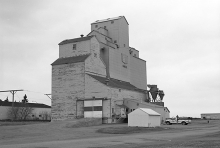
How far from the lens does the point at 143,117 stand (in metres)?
44.8

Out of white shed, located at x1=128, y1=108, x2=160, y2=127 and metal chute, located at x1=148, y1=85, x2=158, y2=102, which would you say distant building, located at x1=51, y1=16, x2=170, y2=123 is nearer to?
white shed, located at x1=128, y1=108, x2=160, y2=127

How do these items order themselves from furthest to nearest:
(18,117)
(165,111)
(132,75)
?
(18,117) → (132,75) → (165,111)

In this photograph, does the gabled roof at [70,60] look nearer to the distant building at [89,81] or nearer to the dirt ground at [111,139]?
the distant building at [89,81]

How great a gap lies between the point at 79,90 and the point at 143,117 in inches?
→ 734

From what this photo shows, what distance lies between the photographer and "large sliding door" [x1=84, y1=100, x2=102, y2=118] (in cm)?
5716

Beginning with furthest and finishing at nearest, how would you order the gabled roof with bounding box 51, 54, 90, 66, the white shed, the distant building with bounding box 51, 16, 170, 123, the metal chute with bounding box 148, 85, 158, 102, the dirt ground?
the metal chute with bounding box 148, 85, 158, 102, the gabled roof with bounding box 51, 54, 90, 66, the distant building with bounding box 51, 16, 170, 123, the white shed, the dirt ground

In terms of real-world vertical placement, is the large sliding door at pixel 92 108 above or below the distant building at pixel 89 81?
below

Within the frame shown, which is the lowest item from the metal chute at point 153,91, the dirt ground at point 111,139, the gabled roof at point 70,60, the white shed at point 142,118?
the dirt ground at point 111,139

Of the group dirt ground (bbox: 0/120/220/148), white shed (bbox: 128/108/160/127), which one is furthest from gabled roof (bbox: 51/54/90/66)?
white shed (bbox: 128/108/160/127)

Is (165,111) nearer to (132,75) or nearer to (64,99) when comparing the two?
(132,75)

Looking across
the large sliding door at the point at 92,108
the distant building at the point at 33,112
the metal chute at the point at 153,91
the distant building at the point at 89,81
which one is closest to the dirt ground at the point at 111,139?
the large sliding door at the point at 92,108

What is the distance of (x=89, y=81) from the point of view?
195 feet

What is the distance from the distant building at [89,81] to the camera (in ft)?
192

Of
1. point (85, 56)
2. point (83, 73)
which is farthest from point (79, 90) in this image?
point (85, 56)
